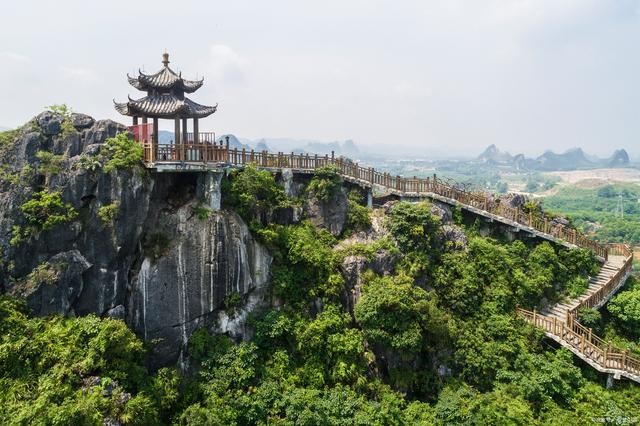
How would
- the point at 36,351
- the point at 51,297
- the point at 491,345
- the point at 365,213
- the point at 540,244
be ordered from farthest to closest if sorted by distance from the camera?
the point at 540,244 < the point at 365,213 < the point at 491,345 < the point at 51,297 < the point at 36,351

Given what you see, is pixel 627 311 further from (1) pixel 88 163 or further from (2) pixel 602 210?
(2) pixel 602 210

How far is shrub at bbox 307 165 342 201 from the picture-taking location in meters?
22.7

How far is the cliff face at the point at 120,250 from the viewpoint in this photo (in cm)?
1564

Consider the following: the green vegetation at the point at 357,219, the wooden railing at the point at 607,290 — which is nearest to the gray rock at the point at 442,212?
the green vegetation at the point at 357,219

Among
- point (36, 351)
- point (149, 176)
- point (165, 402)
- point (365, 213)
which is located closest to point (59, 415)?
point (36, 351)

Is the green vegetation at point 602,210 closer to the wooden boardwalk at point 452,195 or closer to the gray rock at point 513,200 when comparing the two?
the gray rock at point 513,200

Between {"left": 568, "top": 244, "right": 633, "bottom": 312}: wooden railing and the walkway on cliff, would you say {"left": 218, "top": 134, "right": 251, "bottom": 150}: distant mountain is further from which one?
{"left": 568, "top": 244, "right": 633, "bottom": 312}: wooden railing

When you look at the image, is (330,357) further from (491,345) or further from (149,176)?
(149,176)

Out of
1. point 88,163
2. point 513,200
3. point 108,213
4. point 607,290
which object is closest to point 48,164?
point 88,163

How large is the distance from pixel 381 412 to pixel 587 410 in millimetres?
8651

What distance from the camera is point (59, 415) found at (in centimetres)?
1227

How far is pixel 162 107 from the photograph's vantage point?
→ 60.5ft

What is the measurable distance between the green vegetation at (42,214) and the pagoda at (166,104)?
4.32 metres

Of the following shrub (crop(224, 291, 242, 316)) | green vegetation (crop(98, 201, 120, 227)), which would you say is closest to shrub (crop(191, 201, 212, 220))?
green vegetation (crop(98, 201, 120, 227))
